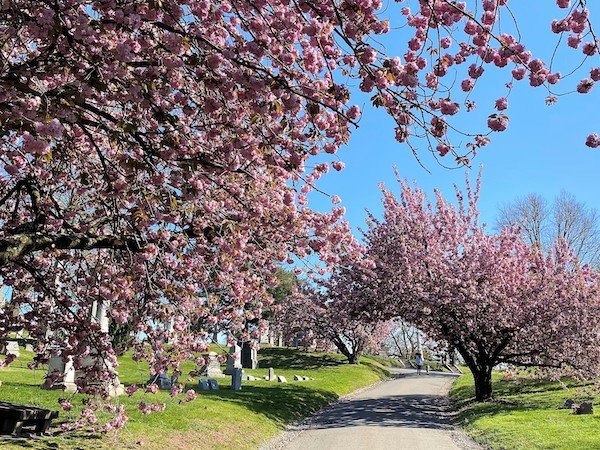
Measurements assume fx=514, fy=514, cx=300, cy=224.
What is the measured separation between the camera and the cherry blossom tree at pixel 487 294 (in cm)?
2120

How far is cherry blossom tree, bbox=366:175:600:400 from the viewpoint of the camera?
21203 mm

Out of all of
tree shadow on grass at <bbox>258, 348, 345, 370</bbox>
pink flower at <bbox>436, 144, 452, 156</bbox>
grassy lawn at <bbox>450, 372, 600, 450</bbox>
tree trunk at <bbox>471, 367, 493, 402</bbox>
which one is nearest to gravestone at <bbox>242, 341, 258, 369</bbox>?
tree shadow on grass at <bbox>258, 348, 345, 370</bbox>

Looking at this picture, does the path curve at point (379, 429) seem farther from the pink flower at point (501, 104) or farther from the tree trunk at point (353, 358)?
the tree trunk at point (353, 358)

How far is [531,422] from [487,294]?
656 centimetres

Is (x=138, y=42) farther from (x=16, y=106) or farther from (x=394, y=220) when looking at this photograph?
(x=394, y=220)

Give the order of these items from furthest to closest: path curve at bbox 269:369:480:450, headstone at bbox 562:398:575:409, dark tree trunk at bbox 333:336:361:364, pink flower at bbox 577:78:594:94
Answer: dark tree trunk at bbox 333:336:361:364
headstone at bbox 562:398:575:409
path curve at bbox 269:369:480:450
pink flower at bbox 577:78:594:94

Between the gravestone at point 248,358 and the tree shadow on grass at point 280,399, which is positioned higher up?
the gravestone at point 248,358

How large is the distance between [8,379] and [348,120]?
648 inches

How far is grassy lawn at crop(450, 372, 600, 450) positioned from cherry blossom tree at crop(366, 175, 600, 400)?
166 centimetres

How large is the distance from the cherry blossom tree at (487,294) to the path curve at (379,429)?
12.4ft

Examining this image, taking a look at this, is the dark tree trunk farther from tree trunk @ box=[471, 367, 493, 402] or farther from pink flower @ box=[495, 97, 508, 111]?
pink flower @ box=[495, 97, 508, 111]

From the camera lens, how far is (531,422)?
50.9ft

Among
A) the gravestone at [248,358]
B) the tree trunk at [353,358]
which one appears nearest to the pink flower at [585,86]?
the gravestone at [248,358]

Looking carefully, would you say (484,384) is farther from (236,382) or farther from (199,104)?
(199,104)
